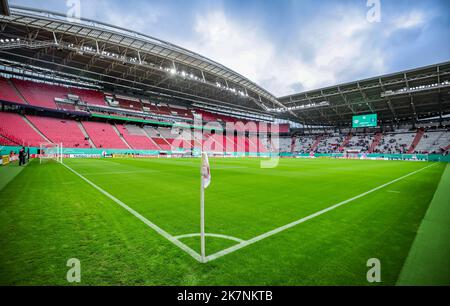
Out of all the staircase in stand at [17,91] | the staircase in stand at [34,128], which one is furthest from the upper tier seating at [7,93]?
the staircase in stand at [34,128]

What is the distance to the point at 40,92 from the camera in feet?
142

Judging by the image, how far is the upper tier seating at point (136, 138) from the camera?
157 ft

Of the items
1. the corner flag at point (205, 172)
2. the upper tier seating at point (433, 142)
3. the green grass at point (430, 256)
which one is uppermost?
the upper tier seating at point (433, 142)

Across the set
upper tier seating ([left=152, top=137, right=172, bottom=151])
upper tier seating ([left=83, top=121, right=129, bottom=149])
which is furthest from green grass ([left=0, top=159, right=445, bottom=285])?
upper tier seating ([left=152, top=137, right=172, bottom=151])

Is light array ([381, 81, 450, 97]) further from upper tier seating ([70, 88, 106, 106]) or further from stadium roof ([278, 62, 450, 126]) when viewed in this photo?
upper tier seating ([70, 88, 106, 106])

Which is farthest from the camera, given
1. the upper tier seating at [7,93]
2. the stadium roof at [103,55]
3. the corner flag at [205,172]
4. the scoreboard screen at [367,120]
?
the scoreboard screen at [367,120]

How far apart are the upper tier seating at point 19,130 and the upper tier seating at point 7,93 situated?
261cm

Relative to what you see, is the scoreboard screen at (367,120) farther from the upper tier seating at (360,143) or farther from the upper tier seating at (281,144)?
the upper tier seating at (281,144)

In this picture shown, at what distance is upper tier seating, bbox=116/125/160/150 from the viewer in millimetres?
47969

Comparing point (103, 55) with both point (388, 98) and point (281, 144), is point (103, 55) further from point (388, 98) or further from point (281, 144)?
point (281, 144)

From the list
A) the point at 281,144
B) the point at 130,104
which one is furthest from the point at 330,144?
the point at 130,104

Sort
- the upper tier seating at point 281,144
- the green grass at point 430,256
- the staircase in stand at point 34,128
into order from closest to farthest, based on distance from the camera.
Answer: the green grass at point 430,256 → the staircase in stand at point 34,128 → the upper tier seating at point 281,144

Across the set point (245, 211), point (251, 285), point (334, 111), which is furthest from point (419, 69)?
point (251, 285)
